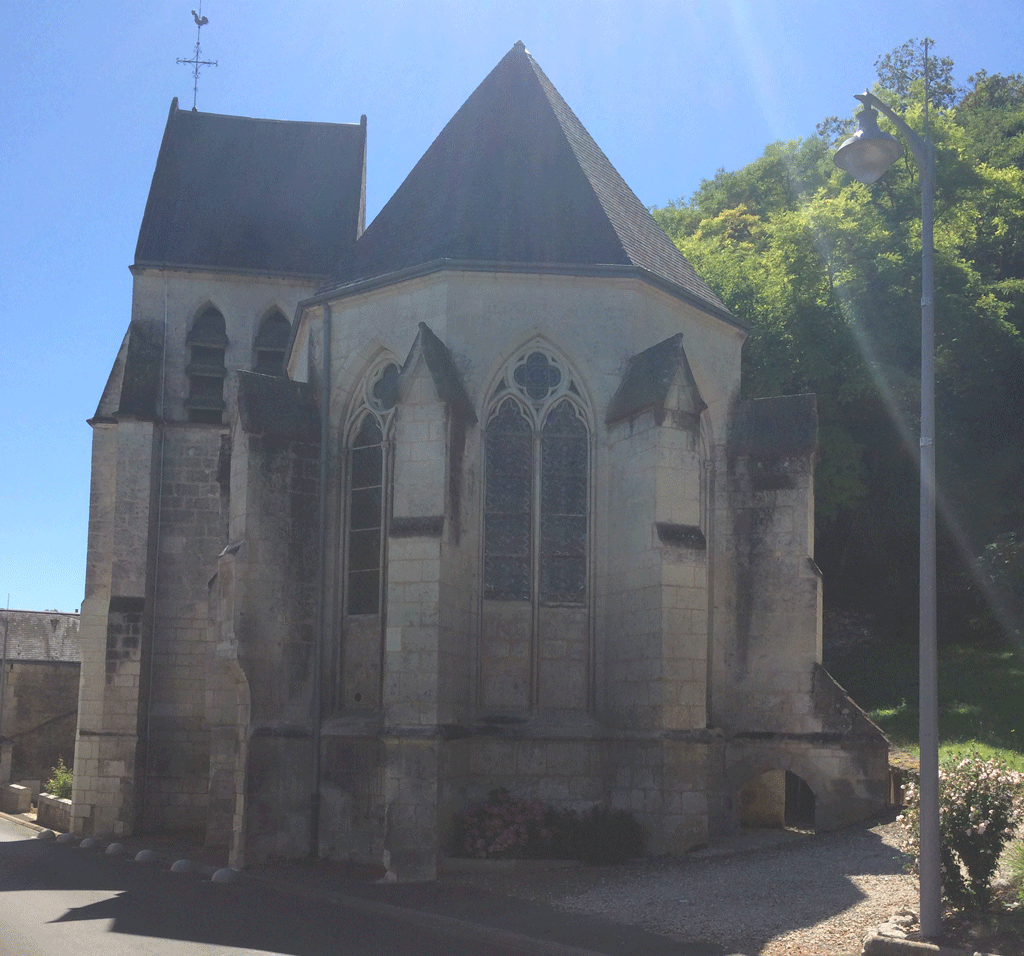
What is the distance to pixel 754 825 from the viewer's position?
1720 centimetres

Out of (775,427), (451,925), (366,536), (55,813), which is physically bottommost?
(55,813)

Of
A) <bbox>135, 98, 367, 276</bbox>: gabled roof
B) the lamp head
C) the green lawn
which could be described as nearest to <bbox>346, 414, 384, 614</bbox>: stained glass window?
the lamp head

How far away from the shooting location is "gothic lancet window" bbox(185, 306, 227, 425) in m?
24.0

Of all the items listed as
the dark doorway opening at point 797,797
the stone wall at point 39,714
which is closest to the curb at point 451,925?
the dark doorway opening at point 797,797

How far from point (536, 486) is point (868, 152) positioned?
23.2 feet

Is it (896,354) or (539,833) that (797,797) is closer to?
(539,833)

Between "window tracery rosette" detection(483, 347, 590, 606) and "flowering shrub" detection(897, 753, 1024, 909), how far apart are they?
6.20m

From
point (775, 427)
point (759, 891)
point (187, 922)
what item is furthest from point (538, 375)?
point (187, 922)

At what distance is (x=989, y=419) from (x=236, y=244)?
18657 millimetres

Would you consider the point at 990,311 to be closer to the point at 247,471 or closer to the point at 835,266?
the point at 835,266

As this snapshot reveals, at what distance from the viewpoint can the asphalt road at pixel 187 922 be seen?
10094 millimetres

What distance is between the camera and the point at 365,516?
1642 centimetres

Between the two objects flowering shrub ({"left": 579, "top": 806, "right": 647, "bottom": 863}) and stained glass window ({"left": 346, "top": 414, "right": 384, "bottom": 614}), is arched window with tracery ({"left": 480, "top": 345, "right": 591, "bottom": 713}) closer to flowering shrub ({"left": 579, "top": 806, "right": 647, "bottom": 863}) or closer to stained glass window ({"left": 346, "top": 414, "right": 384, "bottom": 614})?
flowering shrub ({"left": 579, "top": 806, "right": 647, "bottom": 863})

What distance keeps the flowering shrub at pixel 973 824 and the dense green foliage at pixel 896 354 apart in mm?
15806
